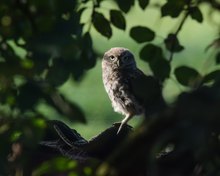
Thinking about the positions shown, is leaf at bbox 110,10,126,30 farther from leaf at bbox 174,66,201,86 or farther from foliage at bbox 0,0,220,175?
leaf at bbox 174,66,201,86

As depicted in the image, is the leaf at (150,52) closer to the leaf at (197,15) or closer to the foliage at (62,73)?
the foliage at (62,73)

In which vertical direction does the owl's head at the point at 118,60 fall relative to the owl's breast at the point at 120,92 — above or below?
above

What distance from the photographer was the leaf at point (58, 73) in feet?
4.67

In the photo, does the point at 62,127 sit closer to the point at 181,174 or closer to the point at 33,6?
the point at 33,6

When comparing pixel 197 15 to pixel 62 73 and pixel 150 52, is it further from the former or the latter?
pixel 62 73

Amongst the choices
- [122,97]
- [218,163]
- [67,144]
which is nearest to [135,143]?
[218,163]

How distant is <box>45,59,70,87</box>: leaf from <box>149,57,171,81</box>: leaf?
0.22m

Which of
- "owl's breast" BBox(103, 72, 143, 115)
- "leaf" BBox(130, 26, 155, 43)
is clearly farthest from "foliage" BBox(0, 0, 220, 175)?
"owl's breast" BBox(103, 72, 143, 115)

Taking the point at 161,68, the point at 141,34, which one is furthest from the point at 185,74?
the point at 141,34

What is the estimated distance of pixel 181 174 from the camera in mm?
1244

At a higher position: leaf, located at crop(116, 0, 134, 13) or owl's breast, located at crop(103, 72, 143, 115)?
leaf, located at crop(116, 0, 134, 13)

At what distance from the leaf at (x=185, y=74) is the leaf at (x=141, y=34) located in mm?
136

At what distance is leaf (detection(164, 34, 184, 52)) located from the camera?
1.71m

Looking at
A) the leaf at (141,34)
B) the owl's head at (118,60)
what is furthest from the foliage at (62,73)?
the owl's head at (118,60)
